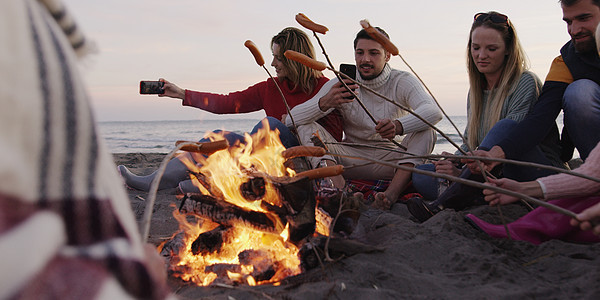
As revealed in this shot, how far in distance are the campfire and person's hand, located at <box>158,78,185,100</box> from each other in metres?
2.10

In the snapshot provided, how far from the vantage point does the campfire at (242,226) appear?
1.93 metres

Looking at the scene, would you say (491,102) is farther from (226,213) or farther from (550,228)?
(226,213)

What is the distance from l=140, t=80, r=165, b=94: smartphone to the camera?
12.5 ft

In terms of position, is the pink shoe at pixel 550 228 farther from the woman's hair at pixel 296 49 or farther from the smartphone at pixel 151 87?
the smartphone at pixel 151 87

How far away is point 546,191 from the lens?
2.14 metres

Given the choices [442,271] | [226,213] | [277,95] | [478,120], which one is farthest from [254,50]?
[277,95]

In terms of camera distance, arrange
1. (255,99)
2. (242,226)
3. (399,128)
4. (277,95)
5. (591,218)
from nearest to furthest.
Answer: (591,218), (242,226), (399,128), (277,95), (255,99)

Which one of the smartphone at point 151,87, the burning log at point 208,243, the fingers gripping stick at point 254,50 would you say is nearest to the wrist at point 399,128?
the fingers gripping stick at point 254,50

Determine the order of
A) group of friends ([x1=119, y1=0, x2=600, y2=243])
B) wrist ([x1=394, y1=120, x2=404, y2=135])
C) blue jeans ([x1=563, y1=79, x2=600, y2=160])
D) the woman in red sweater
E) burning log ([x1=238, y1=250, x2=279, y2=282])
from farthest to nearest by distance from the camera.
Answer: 1. the woman in red sweater
2. wrist ([x1=394, y1=120, x2=404, y2=135])
3. blue jeans ([x1=563, y1=79, x2=600, y2=160])
4. group of friends ([x1=119, y1=0, x2=600, y2=243])
5. burning log ([x1=238, y1=250, x2=279, y2=282])

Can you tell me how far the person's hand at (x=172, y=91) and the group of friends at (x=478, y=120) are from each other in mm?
11

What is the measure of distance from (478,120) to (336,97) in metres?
1.19

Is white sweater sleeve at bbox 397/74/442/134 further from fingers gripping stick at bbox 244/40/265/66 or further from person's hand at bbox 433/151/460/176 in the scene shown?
fingers gripping stick at bbox 244/40/265/66

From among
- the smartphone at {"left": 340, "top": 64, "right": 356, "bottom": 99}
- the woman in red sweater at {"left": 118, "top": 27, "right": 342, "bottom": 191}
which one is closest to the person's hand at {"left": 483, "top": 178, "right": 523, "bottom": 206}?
the woman in red sweater at {"left": 118, "top": 27, "right": 342, "bottom": 191}

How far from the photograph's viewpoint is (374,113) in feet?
13.5
